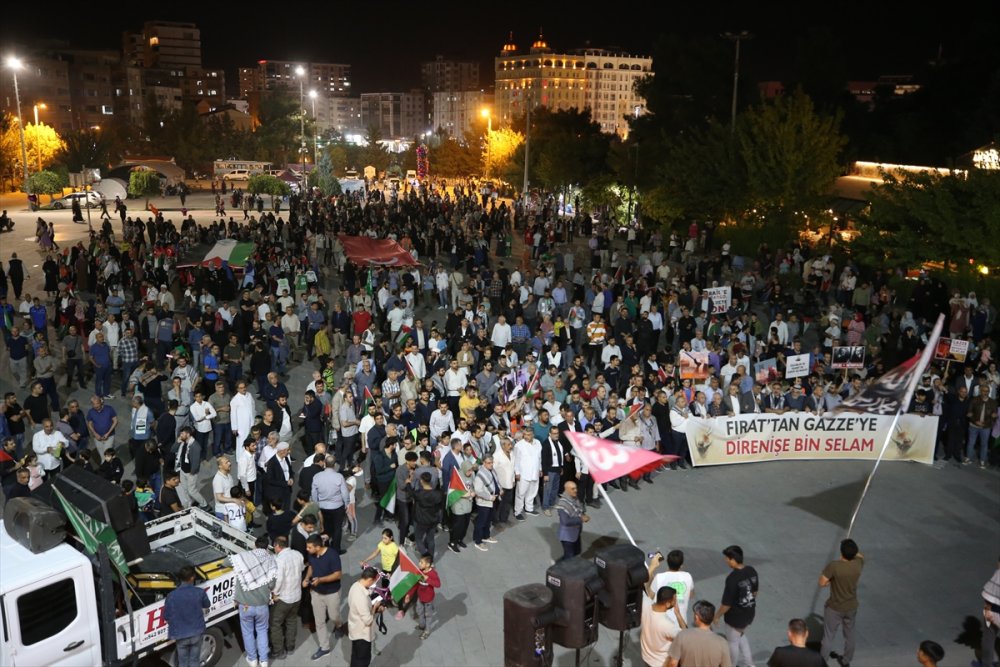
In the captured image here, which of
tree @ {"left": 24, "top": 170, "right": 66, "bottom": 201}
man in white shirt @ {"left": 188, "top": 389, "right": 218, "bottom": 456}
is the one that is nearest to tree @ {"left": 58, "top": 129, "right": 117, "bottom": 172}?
tree @ {"left": 24, "top": 170, "right": 66, "bottom": 201}

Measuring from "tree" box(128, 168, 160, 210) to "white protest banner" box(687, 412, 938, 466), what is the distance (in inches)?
2086

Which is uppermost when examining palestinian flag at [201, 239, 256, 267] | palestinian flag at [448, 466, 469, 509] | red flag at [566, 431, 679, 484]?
palestinian flag at [201, 239, 256, 267]

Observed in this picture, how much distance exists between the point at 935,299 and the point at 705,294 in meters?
6.58

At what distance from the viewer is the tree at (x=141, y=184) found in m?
59.6

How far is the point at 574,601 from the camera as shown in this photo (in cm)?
805

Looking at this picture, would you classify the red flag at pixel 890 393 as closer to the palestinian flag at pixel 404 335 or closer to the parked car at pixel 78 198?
the palestinian flag at pixel 404 335

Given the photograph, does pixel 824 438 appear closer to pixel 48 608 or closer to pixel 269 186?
pixel 48 608

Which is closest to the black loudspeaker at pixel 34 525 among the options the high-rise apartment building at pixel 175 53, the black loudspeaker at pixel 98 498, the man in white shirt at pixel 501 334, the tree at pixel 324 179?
the black loudspeaker at pixel 98 498

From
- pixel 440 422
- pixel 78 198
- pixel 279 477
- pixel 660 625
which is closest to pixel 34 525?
pixel 279 477

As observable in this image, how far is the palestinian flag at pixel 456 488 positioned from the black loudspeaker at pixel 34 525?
197 inches

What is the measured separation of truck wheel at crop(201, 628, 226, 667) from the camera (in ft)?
29.6

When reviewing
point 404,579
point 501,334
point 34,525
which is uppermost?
point 34,525

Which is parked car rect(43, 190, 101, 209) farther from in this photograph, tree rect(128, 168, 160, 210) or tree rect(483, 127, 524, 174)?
tree rect(483, 127, 524, 174)

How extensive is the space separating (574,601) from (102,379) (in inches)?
500
